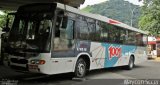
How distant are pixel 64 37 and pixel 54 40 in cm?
67

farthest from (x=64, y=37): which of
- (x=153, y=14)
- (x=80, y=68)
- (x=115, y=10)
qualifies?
(x=115, y=10)

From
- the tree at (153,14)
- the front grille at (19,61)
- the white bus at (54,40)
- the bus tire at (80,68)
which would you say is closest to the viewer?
the white bus at (54,40)

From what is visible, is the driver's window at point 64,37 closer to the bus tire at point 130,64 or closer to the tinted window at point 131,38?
the tinted window at point 131,38

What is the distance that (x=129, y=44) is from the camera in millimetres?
19000

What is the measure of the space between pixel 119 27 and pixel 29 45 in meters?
7.19

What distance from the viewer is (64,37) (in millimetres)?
12070

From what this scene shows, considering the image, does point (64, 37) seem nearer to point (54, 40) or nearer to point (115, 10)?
point (54, 40)

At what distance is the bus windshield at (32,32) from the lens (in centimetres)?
1135

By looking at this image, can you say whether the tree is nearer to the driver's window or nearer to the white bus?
the white bus

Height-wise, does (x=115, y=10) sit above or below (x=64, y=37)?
above

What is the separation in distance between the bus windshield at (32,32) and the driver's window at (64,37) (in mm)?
Result: 378

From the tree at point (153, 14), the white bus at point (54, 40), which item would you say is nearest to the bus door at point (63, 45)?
the white bus at point (54, 40)

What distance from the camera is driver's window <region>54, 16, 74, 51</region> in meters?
11.6

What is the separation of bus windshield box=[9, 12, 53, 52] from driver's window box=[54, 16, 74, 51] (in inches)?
14.9
